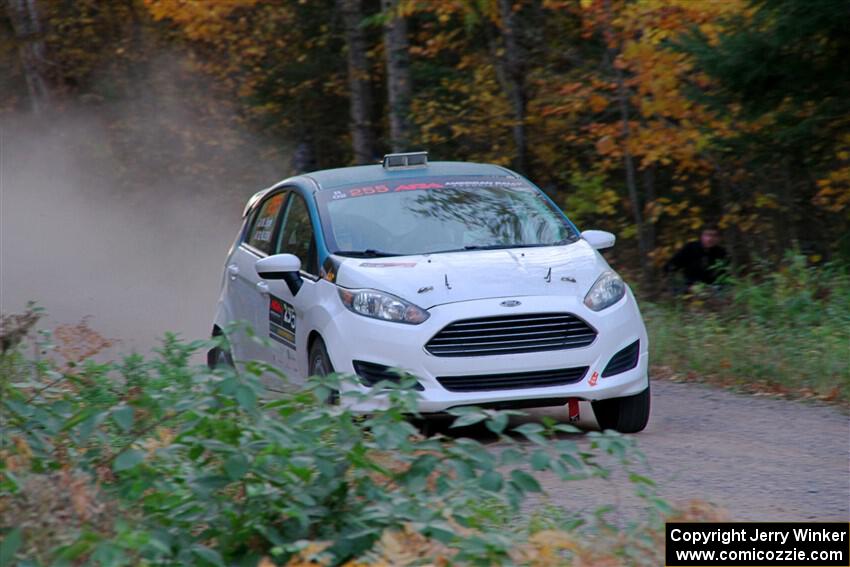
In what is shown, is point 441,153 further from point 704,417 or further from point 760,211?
point 704,417

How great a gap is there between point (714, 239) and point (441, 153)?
6.67 metres

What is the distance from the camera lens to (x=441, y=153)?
69.0 ft

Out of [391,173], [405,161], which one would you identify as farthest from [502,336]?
[405,161]

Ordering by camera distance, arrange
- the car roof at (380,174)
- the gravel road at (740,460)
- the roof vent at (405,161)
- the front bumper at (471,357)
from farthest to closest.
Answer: the roof vent at (405,161), the car roof at (380,174), the front bumper at (471,357), the gravel road at (740,460)

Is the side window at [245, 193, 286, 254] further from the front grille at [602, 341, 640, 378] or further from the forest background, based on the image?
the forest background

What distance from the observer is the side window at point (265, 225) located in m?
9.76

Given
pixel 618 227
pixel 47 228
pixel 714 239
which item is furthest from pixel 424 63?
pixel 47 228

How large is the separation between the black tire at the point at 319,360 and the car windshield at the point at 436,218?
0.72 metres

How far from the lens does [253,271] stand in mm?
9602

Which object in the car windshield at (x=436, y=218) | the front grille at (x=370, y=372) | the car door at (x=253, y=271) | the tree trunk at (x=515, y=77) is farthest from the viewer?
the tree trunk at (x=515, y=77)

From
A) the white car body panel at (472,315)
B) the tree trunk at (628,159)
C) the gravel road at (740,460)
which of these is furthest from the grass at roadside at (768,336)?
the tree trunk at (628,159)

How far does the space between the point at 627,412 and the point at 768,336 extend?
12.1 feet

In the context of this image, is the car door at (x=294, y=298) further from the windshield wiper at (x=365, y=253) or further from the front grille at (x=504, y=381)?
the front grille at (x=504, y=381)

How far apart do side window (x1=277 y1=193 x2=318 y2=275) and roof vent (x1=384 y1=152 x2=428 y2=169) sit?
760 mm
